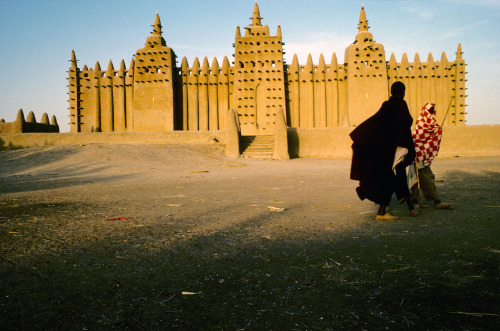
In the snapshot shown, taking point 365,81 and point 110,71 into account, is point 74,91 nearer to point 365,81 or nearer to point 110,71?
point 110,71

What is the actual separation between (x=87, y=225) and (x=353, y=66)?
2400 cm

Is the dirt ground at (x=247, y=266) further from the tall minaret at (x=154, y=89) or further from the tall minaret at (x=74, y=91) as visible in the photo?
the tall minaret at (x=74, y=91)

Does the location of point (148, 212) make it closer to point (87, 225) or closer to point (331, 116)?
point (87, 225)

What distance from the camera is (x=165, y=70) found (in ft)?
81.7

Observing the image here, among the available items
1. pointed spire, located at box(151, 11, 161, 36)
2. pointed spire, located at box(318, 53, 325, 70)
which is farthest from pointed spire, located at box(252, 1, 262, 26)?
pointed spire, located at box(151, 11, 161, 36)

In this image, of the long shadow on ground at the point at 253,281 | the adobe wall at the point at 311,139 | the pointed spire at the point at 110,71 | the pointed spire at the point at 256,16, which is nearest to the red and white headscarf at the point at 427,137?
the long shadow on ground at the point at 253,281

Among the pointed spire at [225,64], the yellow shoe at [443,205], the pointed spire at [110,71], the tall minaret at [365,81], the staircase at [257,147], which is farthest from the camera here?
the pointed spire at [110,71]

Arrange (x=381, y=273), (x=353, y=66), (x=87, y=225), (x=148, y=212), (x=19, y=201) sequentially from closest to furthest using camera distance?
(x=381, y=273), (x=87, y=225), (x=148, y=212), (x=19, y=201), (x=353, y=66)

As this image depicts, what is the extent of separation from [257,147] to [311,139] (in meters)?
2.81

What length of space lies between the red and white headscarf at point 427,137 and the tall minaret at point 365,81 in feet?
65.1

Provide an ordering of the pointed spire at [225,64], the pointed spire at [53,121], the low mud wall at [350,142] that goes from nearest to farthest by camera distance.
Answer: the low mud wall at [350,142] → the pointed spire at [225,64] → the pointed spire at [53,121]

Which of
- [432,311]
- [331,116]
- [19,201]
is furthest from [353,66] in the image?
[432,311]

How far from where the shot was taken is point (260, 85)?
24.8 metres

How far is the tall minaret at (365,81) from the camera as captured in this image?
24.3 m
